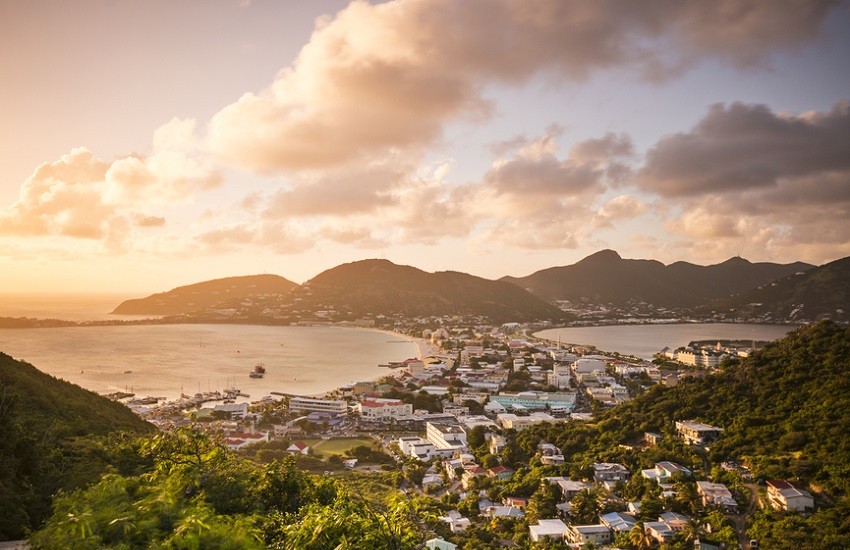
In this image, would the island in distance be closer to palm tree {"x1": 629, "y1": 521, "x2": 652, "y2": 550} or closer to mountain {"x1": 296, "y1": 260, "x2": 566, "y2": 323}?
mountain {"x1": 296, "y1": 260, "x2": 566, "y2": 323}

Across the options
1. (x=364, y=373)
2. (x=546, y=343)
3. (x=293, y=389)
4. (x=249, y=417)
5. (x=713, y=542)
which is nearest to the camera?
(x=713, y=542)

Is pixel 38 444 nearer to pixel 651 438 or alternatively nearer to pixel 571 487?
pixel 571 487

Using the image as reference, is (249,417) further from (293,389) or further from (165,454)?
(165,454)

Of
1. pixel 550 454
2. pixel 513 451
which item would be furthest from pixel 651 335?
pixel 550 454

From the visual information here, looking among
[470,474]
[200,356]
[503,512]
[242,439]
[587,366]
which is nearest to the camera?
[503,512]

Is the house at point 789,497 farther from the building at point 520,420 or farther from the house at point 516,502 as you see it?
the building at point 520,420

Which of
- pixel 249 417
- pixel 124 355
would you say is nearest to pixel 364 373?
pixel 249 417

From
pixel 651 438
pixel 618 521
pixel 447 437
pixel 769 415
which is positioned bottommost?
pixel 447 437

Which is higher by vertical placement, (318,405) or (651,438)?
(651,438)

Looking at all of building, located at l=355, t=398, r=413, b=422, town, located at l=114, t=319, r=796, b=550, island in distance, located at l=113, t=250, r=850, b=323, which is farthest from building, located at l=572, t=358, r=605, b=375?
island in distance, located at l=113, t=250, r=850, b=323
